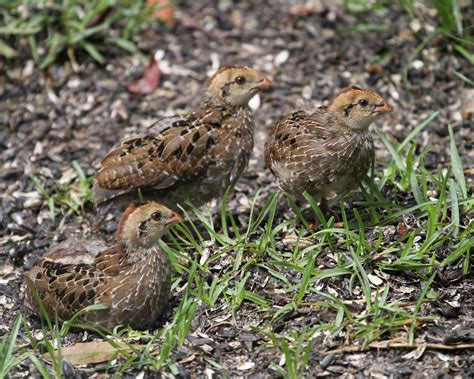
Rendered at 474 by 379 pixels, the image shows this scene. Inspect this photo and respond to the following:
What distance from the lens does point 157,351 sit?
516 centimetres

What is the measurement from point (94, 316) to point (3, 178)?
2.46m

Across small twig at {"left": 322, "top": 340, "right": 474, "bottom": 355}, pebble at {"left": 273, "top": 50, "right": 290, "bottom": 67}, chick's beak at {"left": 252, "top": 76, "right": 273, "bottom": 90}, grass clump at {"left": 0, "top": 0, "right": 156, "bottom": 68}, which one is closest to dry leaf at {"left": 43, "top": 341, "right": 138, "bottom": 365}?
small twig at {"left": 322, "top": 340, "right": 474, "bottom": 355}

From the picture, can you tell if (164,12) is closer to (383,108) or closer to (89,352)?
(383,108)

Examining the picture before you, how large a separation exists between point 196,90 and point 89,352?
12.1 ft

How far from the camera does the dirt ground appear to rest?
282 inches

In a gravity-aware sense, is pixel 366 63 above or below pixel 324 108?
below

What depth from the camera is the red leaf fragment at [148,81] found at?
27.4 feet

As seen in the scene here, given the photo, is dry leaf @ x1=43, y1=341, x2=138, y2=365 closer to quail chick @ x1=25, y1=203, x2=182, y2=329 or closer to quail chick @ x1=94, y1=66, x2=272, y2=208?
quail chick @ x1=25, y1=203, x2=182, y2=329

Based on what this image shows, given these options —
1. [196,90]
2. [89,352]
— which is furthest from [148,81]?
[89,352]

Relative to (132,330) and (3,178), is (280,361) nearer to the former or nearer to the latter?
(132,330)

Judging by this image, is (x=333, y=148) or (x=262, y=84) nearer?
(x=333, y=148)

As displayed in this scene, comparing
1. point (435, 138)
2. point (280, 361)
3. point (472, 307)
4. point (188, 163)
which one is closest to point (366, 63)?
point (435, 138)

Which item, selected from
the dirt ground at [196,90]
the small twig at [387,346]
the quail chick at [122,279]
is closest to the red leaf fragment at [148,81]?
the dirt ground at [196,90]

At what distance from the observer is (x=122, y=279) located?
5562mm
